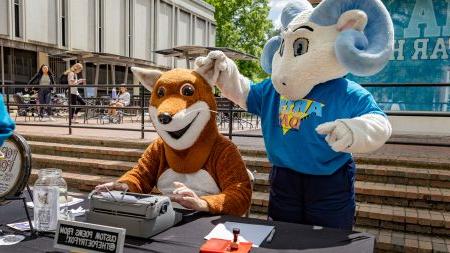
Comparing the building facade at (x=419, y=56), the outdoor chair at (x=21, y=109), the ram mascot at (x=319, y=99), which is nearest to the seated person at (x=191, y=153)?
the ram mascot at (x=319, y=99)

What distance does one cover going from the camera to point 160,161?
2170 mm

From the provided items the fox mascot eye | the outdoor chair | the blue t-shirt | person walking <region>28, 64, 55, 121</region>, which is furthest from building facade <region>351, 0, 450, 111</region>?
the outdoor chair

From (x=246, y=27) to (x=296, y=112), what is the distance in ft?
81.5

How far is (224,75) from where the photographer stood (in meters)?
2.13

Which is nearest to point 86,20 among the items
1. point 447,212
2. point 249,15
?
point 249,15

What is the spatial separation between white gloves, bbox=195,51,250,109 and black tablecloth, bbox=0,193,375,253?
0.75m

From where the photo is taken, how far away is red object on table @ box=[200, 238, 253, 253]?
1.30m

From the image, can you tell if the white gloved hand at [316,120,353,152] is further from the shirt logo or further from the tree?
the tree

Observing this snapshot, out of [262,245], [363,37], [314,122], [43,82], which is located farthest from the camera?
[43,82]

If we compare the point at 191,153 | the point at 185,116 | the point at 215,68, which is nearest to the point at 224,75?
the point at 215,68

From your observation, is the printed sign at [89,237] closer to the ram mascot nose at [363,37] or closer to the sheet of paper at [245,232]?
the sheet of paper at [245,232]

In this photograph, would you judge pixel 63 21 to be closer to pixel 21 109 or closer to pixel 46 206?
pixel 21 109

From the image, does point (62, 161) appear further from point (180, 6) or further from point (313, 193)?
point (180, 6)

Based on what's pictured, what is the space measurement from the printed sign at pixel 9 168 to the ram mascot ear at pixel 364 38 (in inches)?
56.0
